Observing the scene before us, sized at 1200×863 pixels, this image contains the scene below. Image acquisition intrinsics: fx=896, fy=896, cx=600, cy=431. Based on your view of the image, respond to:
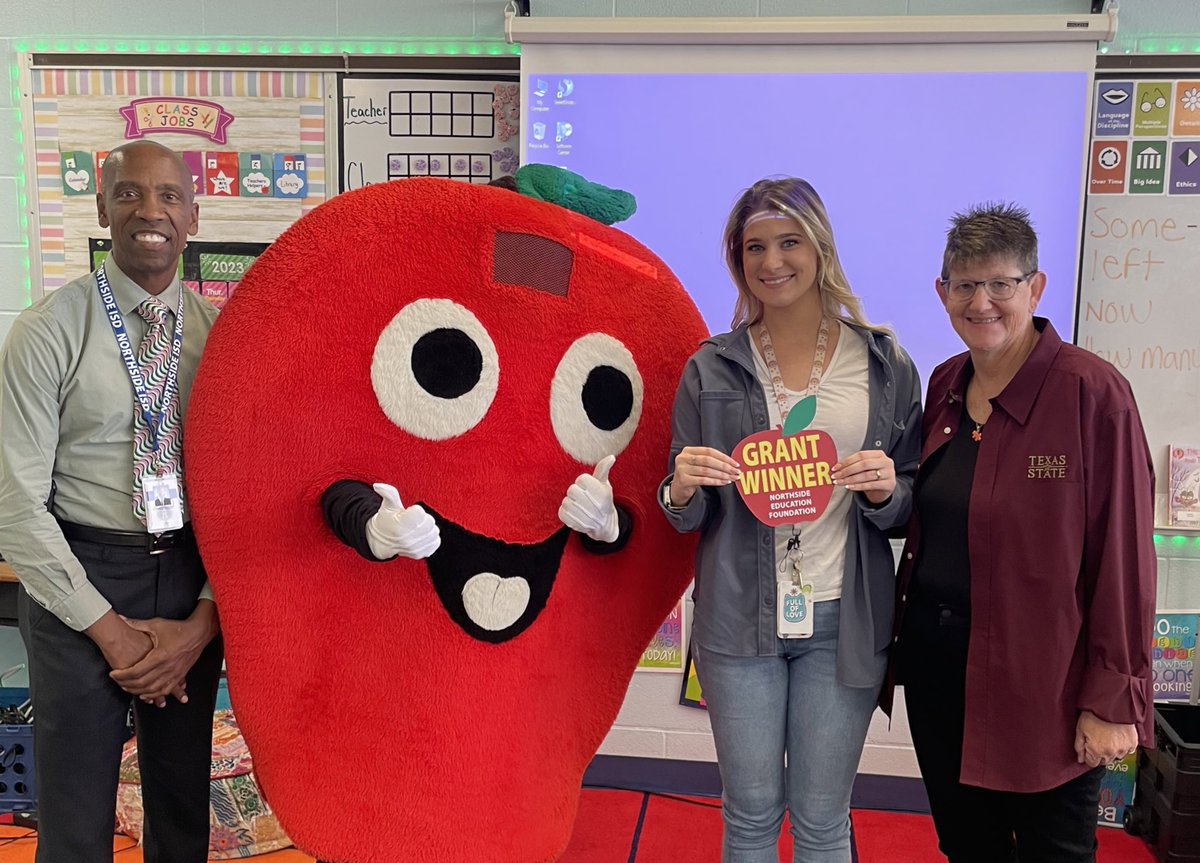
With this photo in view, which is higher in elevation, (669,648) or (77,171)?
(77,171)

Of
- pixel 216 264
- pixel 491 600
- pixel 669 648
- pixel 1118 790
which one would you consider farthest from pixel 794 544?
pixel 216 264

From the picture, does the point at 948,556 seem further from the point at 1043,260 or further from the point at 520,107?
the point at 520,107

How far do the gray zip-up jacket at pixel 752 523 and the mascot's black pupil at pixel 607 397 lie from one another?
0.26ft

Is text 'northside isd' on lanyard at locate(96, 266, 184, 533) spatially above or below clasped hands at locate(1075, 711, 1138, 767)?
above

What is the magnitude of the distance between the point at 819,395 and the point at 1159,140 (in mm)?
1776

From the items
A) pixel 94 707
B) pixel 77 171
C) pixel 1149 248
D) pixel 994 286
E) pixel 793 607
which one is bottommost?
pixel 94 707

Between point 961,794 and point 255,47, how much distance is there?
2659 millimetres

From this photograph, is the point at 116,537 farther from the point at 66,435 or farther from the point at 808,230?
the point at 808,230

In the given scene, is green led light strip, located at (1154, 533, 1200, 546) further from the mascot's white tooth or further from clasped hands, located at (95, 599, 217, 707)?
clasped hands, located at (95, 599, 217, 707)

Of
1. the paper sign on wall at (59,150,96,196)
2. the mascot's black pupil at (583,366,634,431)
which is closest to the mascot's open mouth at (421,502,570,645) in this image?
the mascot's black pupil at (583,366,634,431)

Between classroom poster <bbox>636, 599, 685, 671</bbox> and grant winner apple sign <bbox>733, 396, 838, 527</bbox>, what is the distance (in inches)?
57.8

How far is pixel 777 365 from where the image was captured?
4.67 feet

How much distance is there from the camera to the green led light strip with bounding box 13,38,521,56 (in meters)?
2.60

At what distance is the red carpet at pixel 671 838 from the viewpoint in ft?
7.73
